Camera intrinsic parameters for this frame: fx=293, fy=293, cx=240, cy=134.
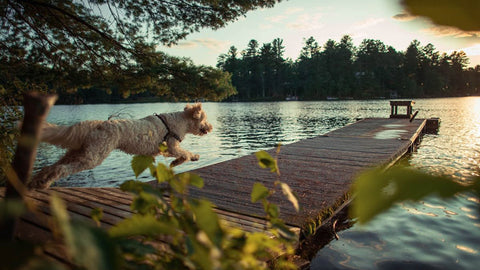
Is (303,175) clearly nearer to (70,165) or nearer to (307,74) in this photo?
(70,165)

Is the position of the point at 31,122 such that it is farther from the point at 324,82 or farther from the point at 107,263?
the point at 324,82

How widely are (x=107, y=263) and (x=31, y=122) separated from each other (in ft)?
1.65

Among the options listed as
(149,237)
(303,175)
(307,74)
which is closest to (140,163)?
(149,237)

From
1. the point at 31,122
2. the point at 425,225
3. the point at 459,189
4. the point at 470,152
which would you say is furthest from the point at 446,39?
the point at 470,152

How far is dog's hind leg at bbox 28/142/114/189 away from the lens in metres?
3.13

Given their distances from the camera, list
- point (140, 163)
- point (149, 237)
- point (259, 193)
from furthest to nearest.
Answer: point (140, 163) → point (259, 193) → point (149, 237)

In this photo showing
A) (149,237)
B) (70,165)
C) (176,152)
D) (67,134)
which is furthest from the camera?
(176,152)

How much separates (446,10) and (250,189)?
14.1ft

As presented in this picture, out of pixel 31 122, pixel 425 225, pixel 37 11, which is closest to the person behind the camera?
pixel 31 122

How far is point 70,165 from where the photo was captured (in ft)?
10.4

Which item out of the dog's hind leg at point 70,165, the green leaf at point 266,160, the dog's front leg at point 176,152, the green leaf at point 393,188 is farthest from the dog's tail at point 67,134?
the green leaf at point 393,188

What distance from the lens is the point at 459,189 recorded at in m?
0.30

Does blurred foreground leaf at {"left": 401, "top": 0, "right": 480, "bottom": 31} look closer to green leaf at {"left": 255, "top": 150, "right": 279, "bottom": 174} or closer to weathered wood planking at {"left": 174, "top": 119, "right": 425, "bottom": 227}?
green leaf at {"left": 255, "top": 150, "right": 279, "bottom": 174}

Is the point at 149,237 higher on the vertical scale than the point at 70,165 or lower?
higher
